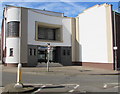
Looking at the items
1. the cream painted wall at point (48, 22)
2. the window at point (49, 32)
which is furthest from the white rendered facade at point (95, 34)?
the window at point (49, 32)

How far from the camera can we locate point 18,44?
79.4 feet

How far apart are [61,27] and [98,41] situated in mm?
7852

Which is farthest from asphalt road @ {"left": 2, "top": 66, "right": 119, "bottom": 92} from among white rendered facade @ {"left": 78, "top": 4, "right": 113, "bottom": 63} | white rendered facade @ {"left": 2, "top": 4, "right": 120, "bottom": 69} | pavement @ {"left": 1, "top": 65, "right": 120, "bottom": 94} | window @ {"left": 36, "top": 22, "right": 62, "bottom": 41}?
window @ {"left": 36, "top": 22, "right": 62, "bottom": 41}

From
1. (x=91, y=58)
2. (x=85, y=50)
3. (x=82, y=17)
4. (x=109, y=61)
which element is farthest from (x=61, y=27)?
(x=109, y=61)

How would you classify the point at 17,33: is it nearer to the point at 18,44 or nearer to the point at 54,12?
the point at 18,44

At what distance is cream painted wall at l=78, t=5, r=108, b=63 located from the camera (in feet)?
77.5

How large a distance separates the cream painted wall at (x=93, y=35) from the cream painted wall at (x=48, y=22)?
94.3 inches

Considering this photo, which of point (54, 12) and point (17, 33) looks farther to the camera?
point (54, 12)

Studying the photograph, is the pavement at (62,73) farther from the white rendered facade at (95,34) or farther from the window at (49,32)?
the window at (49,32)

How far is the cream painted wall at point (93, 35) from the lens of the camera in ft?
A: 77.5

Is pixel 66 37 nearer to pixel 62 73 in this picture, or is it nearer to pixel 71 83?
pixel 62 73

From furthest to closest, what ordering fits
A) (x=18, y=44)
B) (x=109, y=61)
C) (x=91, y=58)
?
(x=91, y=58) → (x=18, y=44) → (x=109, y=61)

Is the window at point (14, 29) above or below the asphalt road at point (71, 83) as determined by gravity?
above

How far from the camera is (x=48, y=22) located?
27.9 meters
